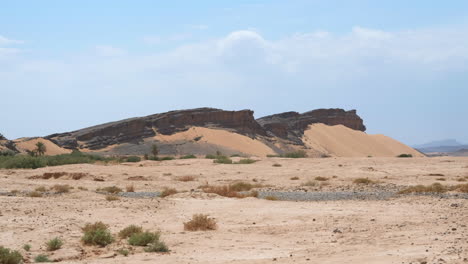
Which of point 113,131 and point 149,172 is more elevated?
point 113,131

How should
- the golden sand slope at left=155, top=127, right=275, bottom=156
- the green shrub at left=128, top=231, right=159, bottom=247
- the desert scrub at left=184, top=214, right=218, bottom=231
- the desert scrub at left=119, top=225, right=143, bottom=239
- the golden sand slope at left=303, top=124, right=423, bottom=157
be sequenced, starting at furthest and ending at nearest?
the golden sand slope at left=303, top=124, right=423, bottom=157
the golden sand slope at left=155, top=127, right=275, bottom=156
the desert scrub at left=184, top=214, right=218, bottom=231
the desert scrub at left=119, top=225, right=143, bottom=239
the green shrub at left=128, top=231, right=159, bottom=247

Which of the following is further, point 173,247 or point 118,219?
point 118,219

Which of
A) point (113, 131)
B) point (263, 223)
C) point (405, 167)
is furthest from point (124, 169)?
point (113, 131)

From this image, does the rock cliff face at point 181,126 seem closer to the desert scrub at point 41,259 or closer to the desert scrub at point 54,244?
the desert scrub at point 54,244

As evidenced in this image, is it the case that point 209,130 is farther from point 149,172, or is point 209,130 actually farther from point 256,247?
point 256,247

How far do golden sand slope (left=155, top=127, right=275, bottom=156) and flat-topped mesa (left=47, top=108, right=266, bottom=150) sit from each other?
1.56m

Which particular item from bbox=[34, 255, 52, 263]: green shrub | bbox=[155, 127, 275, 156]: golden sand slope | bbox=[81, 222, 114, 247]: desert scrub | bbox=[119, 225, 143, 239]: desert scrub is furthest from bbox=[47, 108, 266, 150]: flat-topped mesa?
bbox=[34, 255, 52, 263]: green shrub

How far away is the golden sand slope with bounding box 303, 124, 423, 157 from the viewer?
97.3 m

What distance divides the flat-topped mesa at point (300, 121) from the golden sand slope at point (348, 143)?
179 cm

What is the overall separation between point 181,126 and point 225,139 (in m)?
7.27

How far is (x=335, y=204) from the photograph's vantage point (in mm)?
17672

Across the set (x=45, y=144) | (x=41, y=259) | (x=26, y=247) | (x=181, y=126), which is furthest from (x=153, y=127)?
(x=41, y=259)

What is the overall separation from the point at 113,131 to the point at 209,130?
14155 millimetres

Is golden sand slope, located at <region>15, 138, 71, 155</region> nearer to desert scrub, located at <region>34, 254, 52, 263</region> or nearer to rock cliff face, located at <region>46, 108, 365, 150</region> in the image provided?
rock cliff face, located at <region>46, 108, 365, 150</region>
